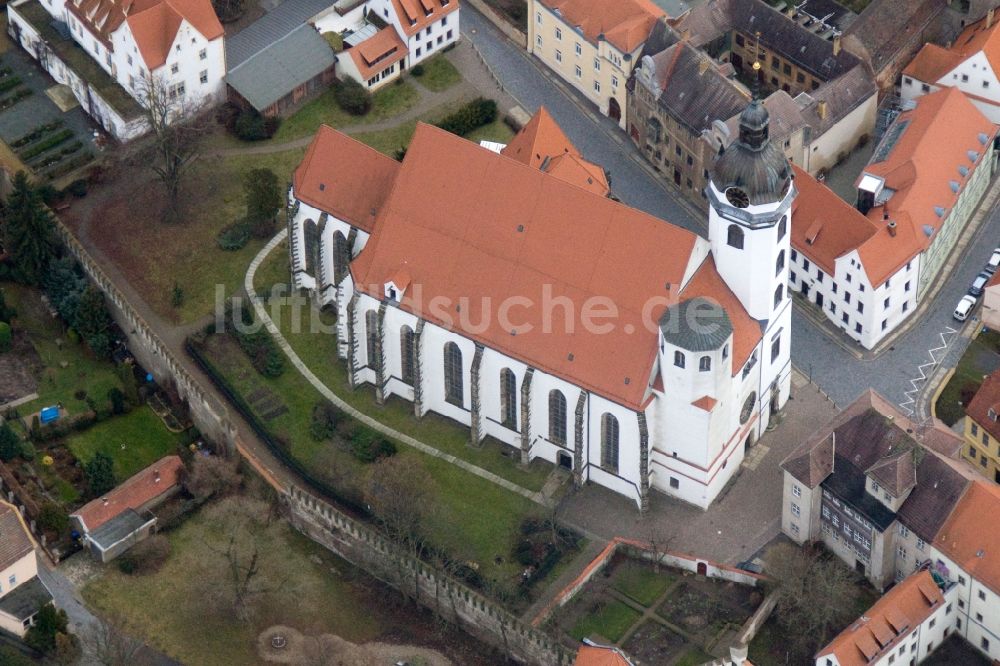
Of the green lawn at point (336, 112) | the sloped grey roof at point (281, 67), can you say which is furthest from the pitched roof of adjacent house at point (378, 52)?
the sloped grey roof at point (281, 67)

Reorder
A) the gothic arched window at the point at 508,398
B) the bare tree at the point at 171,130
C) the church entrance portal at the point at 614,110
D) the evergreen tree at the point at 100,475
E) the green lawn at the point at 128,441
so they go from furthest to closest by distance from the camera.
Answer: the church entrance portal at the point at 614,110, the bare tree at the point at 171,130, the green lawn at the point at 128,441, the evergreen tree at the point at 100,475, the gothic arched window at the point at 508,398

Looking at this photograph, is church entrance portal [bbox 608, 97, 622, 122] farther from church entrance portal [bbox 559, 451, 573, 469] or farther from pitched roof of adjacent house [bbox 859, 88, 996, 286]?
church entrance portal [bbox 559, 451, 573, 469]

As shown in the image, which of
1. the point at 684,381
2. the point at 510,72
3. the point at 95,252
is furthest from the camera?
the point at 510,72

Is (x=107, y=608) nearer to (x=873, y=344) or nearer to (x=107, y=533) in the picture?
(x=107, y=533)

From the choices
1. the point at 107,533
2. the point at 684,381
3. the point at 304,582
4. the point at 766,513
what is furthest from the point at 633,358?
the point at 107,533

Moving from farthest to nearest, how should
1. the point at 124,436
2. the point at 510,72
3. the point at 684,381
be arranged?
the point at 510,72
the point at 124,436
the point at 684,381

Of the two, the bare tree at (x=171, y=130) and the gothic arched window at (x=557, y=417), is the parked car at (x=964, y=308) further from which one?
the bare tree at (x=171, y=130)
